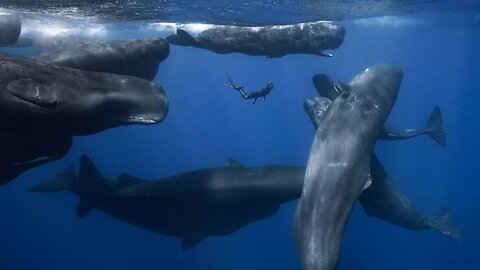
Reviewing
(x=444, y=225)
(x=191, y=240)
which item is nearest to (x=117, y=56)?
(x=191, y=240)

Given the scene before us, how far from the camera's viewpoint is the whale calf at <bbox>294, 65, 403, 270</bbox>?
7781 mm

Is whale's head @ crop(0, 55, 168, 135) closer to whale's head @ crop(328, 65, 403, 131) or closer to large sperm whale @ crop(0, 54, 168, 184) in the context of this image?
large sperm whale @ crop(0, 54, 168, 184)

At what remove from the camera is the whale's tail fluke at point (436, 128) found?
56.1 feet

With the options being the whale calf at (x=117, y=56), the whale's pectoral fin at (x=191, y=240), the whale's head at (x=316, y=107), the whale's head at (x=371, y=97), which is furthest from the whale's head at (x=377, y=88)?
the whale's pectoral fin at (x=191, y=240)

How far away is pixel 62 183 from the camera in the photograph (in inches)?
665

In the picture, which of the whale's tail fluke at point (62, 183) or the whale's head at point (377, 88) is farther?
the whale's tail fluke at point (62, 183)

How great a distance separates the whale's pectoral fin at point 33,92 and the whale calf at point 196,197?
665cm

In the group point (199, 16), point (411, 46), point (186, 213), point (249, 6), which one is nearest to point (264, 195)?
point (186, 213)

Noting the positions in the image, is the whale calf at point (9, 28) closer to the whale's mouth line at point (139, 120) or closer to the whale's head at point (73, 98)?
the whale's head at point (73, 98)

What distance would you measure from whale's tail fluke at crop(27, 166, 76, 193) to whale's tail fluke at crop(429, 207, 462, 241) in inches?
499

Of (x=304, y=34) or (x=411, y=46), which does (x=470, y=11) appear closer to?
(x=304, y=34)

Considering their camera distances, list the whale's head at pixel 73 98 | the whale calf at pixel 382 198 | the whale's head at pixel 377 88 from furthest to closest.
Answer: the whale calf at pixel 382 198
the whale's head at pixel 377 88
the whale's head at pixel 73 98

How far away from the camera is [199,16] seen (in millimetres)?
20844

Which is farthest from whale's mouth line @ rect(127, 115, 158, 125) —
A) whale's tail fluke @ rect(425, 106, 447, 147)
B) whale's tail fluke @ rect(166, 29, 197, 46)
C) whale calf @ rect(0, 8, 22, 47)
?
whale's tail fluke @ rect(425, 106, 447, 147)
